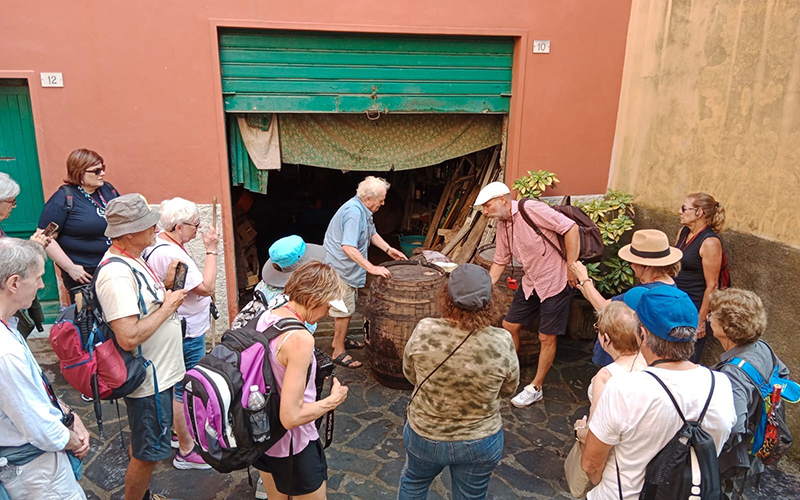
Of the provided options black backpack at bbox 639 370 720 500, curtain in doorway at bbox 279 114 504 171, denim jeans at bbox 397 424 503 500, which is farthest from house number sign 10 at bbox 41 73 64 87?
black backpack at bbox 639 370 720 500

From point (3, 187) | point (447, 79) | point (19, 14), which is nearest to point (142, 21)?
point (19, 14)

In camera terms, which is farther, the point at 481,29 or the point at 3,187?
the point at 481,29

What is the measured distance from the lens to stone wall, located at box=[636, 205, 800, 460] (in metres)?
4.02

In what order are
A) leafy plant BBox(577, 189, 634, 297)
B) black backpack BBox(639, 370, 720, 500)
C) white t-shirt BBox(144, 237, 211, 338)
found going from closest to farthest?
1. black backpack BBox(639, 370, 720, 500)
2. white t-shirt BBox(144, 237, 211, 338)
3. leafy plant BBox(577, 189, 634, 297)

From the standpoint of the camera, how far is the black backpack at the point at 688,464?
1997mm

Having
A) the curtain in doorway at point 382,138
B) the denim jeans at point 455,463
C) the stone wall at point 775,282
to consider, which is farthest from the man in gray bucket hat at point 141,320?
the stone wall at point 775,282

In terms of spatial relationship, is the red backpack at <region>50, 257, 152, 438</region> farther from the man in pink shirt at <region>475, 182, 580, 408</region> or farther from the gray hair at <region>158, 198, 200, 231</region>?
the man in pink shirt at <region>475, 182, 580, 408</region>

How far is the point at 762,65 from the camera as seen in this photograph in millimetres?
4430

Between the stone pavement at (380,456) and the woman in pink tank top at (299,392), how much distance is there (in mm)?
1086

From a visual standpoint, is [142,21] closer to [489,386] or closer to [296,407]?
[296,407]

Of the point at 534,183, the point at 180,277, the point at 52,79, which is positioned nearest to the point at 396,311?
the point at 180,277

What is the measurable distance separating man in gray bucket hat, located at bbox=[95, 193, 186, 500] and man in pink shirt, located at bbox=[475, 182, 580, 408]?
2646mm

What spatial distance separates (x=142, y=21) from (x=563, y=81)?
179 inches

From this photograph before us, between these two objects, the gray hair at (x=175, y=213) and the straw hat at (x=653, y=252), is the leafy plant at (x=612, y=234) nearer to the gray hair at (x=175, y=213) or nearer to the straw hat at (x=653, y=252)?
the straw hat at (x=653, y=252)
